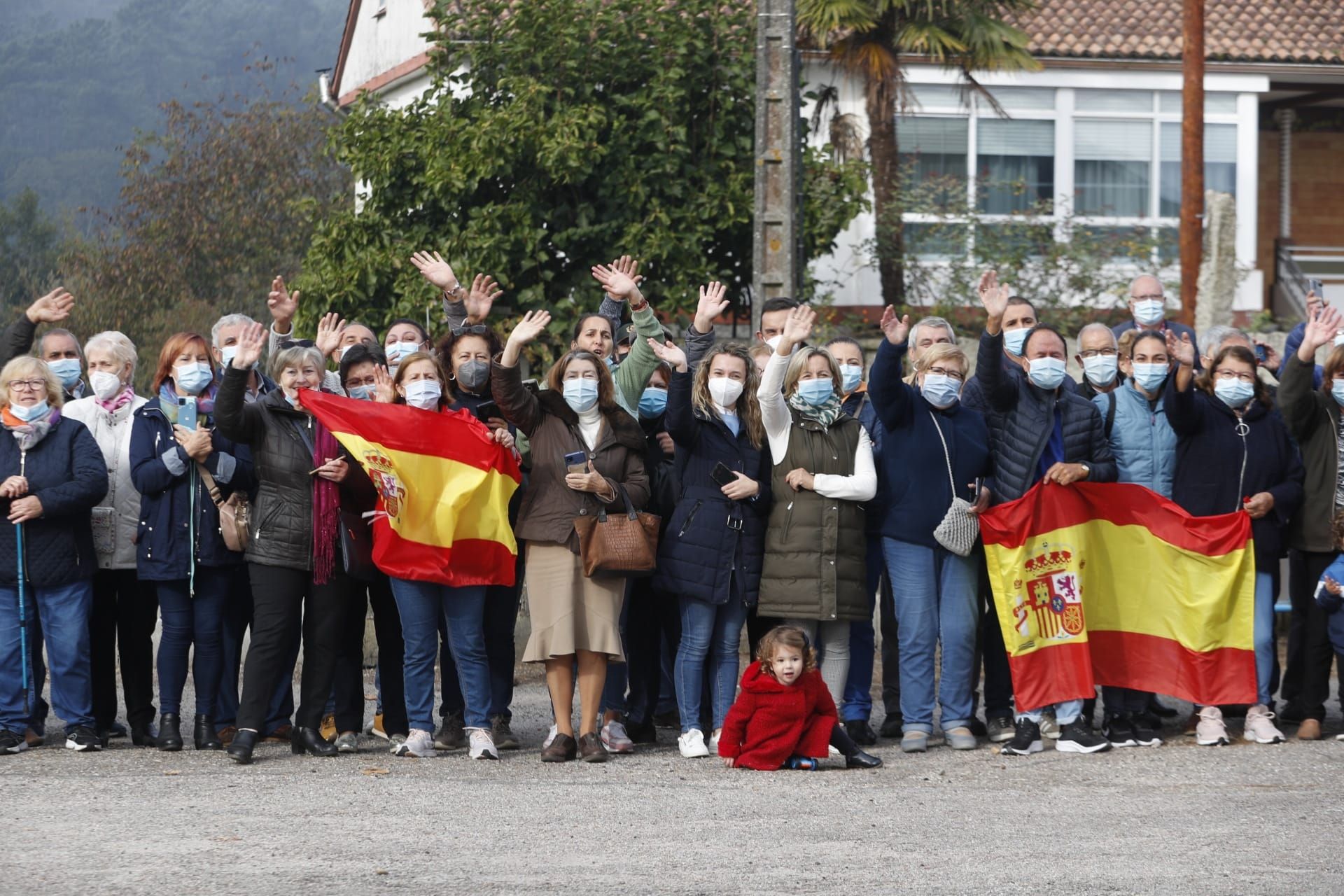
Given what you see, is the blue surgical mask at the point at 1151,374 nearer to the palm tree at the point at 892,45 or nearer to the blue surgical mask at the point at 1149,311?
the blue surgical mask at the point at 1149,311

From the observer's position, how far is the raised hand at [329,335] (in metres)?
9.54

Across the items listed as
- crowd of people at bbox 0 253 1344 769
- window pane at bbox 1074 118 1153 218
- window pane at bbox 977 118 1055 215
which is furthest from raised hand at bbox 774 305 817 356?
window pane at bbox 1074 118 1153 218

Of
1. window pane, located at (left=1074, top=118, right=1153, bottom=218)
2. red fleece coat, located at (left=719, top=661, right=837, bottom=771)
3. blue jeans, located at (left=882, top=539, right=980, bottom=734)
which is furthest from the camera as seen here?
window pane, located at (left=1074, top=118, right=1153, bottom=218)

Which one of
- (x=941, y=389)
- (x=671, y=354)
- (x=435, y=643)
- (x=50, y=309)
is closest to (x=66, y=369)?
(x=50, y=309)

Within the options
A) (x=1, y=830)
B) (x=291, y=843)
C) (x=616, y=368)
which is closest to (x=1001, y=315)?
(x=616, y=368)

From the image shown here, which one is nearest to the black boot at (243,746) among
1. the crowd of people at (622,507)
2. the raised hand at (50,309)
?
the crowd of people at (622,507)

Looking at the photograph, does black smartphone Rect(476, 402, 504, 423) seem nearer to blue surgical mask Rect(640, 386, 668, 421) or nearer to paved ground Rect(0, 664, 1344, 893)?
blue surgical mask Rect(640, 386, 668, 421)

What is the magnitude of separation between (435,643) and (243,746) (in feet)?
3.39

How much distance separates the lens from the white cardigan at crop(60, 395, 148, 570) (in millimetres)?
9180

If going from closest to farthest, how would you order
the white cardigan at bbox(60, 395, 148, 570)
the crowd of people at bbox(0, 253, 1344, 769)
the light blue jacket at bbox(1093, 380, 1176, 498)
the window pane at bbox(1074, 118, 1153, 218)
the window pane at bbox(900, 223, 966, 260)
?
the crowd of people at bbox(0, 253, 1344, 769) → the white cardigan at bbox(60, 395, 148, 570) → the light blue jacket at bbox(1093, 380, 1176, 498) → the window pane at bbox(900, 223, 966, 260) → the window pane at bbox(1074, 118, 1153, 218)

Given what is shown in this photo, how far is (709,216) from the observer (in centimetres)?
1795

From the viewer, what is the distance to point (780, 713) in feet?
28.0

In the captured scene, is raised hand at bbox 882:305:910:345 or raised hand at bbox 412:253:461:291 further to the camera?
raised hand at bbox 412:253:461:291

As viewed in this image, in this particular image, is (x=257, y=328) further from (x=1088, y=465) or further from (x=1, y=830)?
(x=1088, y=465)
